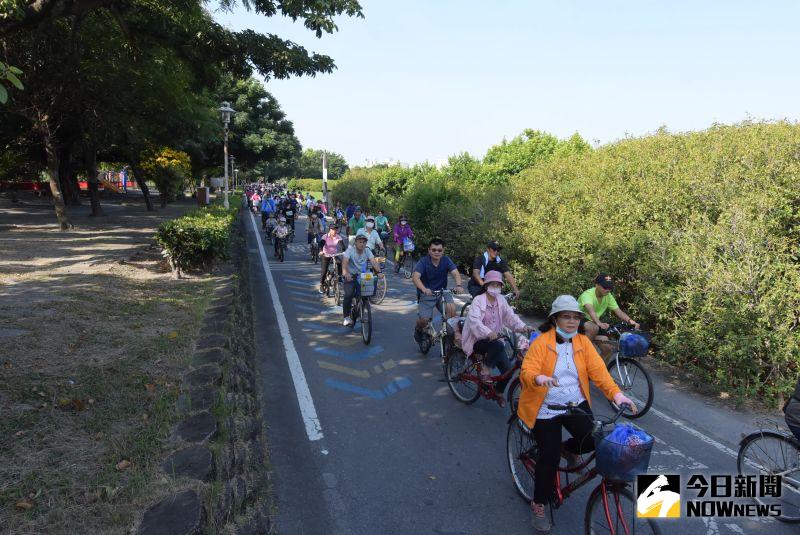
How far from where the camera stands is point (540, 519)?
12.7 feet

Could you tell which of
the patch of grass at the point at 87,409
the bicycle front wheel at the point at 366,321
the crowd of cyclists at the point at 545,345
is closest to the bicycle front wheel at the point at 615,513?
the crowd of cyclists at the point at 545,345

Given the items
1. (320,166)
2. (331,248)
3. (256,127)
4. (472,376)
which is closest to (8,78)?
(472,376)

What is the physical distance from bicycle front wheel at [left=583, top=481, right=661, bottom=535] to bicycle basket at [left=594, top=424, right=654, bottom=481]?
0.20 metres

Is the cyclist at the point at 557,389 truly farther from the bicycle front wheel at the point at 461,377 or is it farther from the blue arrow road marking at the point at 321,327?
the blue arrow road marking at the point at 321,327

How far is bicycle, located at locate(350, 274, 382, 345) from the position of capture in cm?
868

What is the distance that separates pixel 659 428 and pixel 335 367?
4182 mm

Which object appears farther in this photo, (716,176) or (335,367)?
(716,176)

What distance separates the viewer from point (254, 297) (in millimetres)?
12531

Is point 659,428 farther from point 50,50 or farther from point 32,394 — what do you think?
point 50,50

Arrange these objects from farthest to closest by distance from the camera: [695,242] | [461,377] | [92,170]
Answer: [92,170], [695,242], [461,377]

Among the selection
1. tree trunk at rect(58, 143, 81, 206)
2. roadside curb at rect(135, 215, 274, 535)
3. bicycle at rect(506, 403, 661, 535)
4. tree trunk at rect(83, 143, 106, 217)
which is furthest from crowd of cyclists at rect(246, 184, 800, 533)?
tree trunk at rect(58, 143, 81, 206)

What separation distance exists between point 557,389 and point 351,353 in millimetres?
4839

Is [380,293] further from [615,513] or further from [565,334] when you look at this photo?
[615,513]

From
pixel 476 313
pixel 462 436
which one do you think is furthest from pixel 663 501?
pixel 476 313
